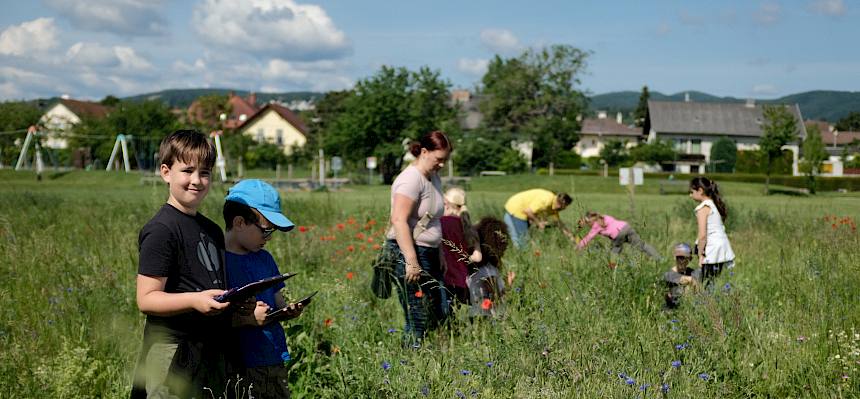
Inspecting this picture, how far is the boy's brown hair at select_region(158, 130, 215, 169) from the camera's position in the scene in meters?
2.88

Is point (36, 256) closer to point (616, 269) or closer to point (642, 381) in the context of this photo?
point (616, 269)

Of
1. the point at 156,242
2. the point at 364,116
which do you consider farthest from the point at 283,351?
the point at 364,116

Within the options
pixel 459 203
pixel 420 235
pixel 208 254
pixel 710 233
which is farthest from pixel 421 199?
pixel 710 233

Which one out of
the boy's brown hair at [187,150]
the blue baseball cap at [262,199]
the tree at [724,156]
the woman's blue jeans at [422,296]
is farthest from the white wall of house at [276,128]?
the boy's brown hair at [187,150]

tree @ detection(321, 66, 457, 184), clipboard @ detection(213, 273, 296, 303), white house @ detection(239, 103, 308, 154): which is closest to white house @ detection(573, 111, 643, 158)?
white house @ detection(239, 103, 308, 154)

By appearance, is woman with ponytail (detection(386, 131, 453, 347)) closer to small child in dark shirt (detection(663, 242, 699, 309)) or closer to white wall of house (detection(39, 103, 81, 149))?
small child in dark shirt (detection(663, 242, 699, 309))

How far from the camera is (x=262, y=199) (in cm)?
314

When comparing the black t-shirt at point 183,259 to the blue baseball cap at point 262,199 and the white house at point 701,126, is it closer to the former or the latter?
the blue baseball cap at point 262,199

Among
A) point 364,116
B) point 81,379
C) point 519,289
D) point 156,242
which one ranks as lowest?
point 81,379

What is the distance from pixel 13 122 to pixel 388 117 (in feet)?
89.9

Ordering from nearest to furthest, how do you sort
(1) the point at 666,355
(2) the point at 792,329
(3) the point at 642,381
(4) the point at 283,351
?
(4) the point at 283,351 < (3) the point at 642,381 < (1) the point at 666,355 < (2) the point at 792,329

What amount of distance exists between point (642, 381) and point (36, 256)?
5039 millimetres

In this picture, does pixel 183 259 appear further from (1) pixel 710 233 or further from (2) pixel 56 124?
(2) pixel 56 124

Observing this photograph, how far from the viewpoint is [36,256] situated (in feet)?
20.8
